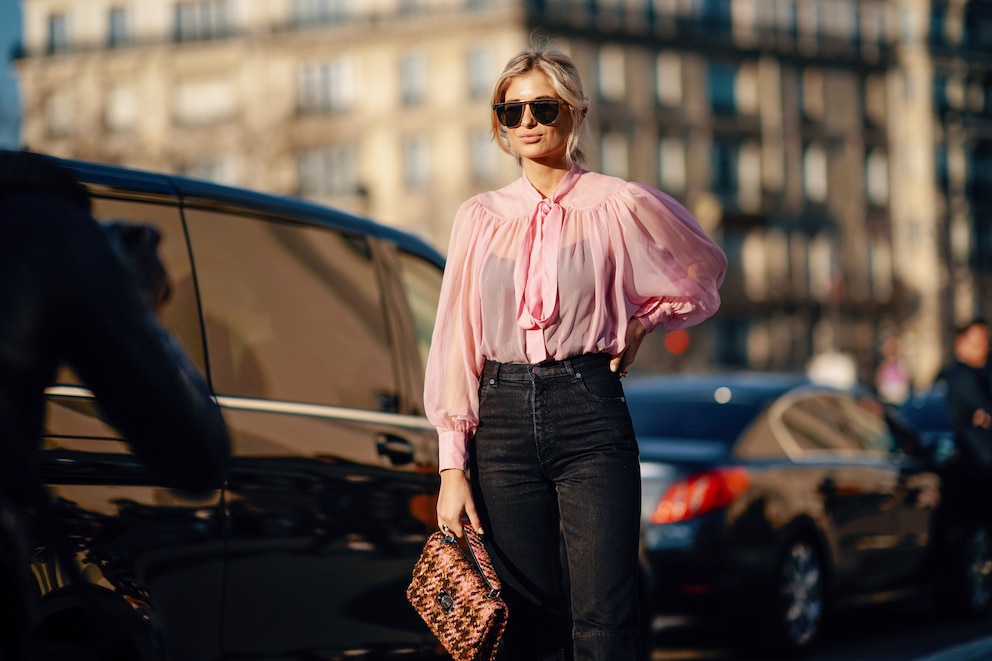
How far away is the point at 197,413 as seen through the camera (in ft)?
7.47

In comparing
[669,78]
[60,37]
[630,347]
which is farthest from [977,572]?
[60,37]

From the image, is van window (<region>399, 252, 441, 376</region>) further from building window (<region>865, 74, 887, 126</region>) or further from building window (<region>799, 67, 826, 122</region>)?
building window (<region>865, 74, 887, 126</region>)

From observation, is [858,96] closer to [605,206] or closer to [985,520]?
[985,520]

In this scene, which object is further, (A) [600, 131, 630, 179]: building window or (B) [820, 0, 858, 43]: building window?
(B) [820, 0, 858, 43]: building window

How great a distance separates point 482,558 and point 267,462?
113cm

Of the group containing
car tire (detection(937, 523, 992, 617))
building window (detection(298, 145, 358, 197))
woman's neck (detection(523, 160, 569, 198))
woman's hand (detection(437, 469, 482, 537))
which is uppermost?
building window (detection(298, 145, 358, 197))

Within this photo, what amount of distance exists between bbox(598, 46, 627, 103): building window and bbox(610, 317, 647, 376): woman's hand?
210ft

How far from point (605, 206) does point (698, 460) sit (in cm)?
496

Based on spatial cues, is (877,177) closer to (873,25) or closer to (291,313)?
(873,25)

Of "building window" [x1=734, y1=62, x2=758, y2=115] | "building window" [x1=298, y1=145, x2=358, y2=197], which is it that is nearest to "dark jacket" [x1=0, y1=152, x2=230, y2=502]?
"building window" [x1=298, y1=145, x2=358, y2=197]

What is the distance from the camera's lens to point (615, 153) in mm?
67312

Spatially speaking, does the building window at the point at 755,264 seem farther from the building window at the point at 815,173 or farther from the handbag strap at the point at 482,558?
the handbag strap at the point at 482,558

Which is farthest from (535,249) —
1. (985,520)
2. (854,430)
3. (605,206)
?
(985,520)

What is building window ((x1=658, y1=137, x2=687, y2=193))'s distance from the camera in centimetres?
6912
